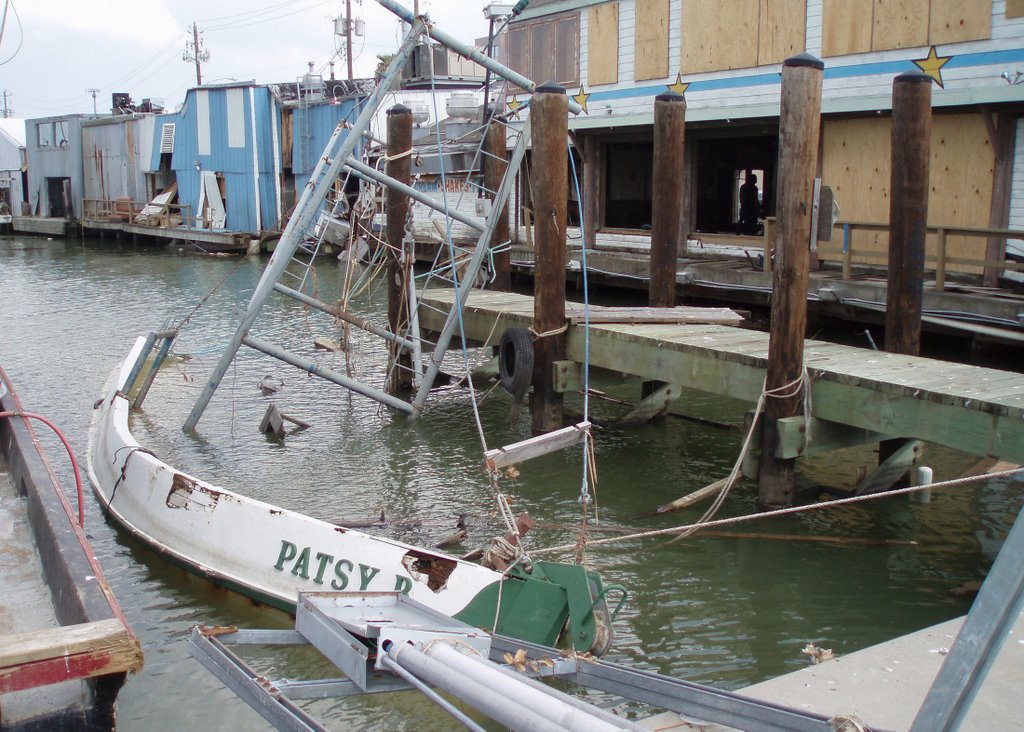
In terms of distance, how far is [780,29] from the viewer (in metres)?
18.9

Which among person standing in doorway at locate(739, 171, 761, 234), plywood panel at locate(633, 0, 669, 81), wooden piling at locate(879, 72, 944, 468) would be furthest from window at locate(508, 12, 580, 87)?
wooden piling at locate(879, 72, 944, 468)

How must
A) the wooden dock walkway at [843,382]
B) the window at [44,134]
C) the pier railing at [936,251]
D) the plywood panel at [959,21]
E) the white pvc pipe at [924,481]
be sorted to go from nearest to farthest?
the wooden dock walkway at [843,382] → the white pvc pipe at [924,481] → the pier railing at [936,251] → the plywood panel at [959,21] → the window at [44,134]

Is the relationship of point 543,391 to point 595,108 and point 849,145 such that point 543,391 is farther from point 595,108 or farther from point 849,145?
point 595,108

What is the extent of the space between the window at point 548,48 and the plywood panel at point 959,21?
Answer: 30.1 feet

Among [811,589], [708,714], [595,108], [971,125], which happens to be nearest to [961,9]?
[971,125]

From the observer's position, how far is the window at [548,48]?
2372cm

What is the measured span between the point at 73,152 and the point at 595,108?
39741mm

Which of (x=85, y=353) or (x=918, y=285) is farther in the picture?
(x=85, y=353)

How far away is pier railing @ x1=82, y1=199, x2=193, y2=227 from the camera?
44312 millimetres

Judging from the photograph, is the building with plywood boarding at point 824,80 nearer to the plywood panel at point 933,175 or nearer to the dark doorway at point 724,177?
the plywood panel at point 933,175

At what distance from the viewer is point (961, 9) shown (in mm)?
16047

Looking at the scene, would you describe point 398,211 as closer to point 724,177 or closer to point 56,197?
point 724,177

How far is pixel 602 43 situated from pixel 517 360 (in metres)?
14.2

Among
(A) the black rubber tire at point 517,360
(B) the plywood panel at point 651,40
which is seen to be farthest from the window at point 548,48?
(A) the black rubber tire at point 517,360
